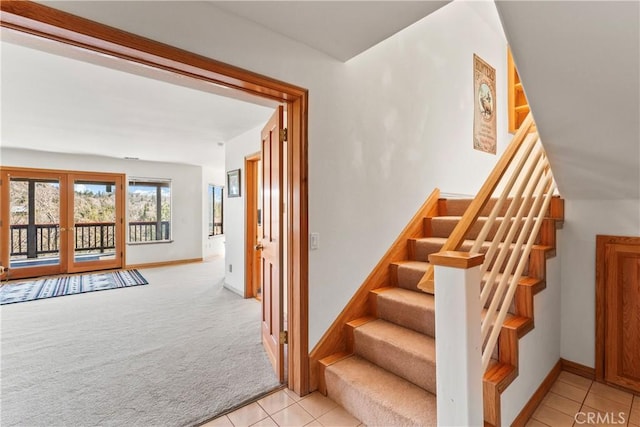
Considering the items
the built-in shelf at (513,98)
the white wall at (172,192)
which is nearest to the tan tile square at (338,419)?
the built-in shelf at (513,98)

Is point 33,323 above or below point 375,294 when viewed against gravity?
below

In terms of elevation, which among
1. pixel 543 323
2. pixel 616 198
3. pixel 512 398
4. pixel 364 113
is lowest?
pixel 512 398

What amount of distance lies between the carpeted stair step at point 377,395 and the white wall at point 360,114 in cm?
30

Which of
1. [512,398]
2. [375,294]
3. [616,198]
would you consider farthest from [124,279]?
[616,198]

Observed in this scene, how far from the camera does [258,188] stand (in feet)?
14.6

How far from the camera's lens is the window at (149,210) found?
22.3ft

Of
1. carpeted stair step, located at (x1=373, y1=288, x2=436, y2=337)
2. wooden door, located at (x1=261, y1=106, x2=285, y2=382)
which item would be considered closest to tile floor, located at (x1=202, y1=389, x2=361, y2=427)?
wooden door, located at (x1=261, y1=106, x2=285, y2=382)

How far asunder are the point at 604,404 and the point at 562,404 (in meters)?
0.28

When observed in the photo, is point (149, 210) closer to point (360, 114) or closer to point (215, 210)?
point (215, 210)

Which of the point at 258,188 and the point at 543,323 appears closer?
the point at 543,323

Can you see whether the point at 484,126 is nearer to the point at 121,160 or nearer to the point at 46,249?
the point at 121,160

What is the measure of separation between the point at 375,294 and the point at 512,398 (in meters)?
1.05

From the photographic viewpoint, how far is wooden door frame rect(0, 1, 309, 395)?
1.22 m

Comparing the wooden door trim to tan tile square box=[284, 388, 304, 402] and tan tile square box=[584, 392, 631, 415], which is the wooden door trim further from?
tan tile square box=[584, 392, 631, 415]
